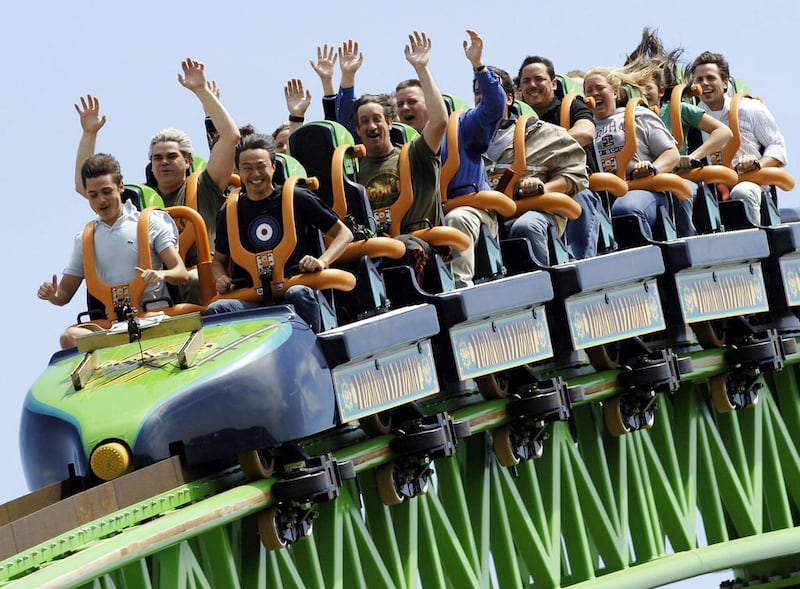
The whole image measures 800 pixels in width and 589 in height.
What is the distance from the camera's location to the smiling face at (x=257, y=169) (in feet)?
34.5

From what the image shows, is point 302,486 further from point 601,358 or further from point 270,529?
point 601,358

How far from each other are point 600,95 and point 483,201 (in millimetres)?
2997

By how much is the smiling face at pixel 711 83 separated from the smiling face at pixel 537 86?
2.16m

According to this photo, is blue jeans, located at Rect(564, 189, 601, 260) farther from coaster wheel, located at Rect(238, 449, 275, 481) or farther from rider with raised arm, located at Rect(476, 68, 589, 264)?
coaster wheel, located at Rect(238, 449, 275, 481)

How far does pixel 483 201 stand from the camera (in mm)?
11961

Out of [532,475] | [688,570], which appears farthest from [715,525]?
[532,475]

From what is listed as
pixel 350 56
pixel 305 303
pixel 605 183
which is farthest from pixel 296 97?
pixel 305 303

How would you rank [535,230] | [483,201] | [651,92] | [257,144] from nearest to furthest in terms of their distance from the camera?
1. [257,144]
2. [483,201]
3. [535,230]
4. [651,92]

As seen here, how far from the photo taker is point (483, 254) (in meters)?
12.0

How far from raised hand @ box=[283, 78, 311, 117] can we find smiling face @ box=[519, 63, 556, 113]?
1.41m

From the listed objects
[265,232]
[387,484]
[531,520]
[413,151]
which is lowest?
[531,520]

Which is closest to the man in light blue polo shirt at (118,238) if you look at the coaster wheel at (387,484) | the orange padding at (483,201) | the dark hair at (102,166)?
the dark hair at (102,166)

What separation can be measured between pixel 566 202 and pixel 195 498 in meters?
3.79

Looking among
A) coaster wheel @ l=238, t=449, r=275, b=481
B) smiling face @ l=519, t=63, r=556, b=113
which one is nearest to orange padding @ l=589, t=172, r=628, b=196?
smiling face @ l=519, t=63, r=556, b=113
